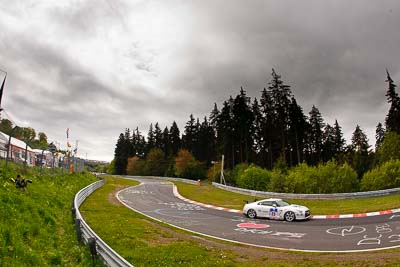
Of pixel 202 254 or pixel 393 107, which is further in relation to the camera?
pixel 393 107

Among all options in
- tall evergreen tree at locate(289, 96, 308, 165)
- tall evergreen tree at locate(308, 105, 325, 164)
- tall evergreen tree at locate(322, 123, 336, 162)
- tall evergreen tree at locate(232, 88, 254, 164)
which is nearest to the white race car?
tall evergreen tree at locate(289, 96, 308, 165)

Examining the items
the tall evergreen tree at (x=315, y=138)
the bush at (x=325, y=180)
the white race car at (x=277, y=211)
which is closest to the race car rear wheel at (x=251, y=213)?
the white race car at (x=277, y=211)

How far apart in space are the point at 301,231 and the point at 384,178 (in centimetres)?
1929

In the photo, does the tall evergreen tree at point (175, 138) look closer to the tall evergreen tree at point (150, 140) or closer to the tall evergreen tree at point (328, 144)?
the tall evergreen tree at point (150, 140)

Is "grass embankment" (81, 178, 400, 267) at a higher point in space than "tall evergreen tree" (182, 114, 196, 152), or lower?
lower

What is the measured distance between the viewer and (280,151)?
72.6m

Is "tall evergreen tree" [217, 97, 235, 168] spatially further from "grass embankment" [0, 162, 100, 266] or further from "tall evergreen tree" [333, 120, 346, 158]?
"grass embankment" [0, 162, 100, 266]

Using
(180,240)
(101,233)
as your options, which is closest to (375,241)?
(180,240)

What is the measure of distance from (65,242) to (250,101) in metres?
65.1

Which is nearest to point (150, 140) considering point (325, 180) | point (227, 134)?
point (227, 134)

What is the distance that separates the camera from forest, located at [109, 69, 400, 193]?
37875mm

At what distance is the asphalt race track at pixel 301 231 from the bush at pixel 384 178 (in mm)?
13377

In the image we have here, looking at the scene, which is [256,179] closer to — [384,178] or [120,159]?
[384,178]

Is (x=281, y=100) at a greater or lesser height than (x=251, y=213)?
greater
